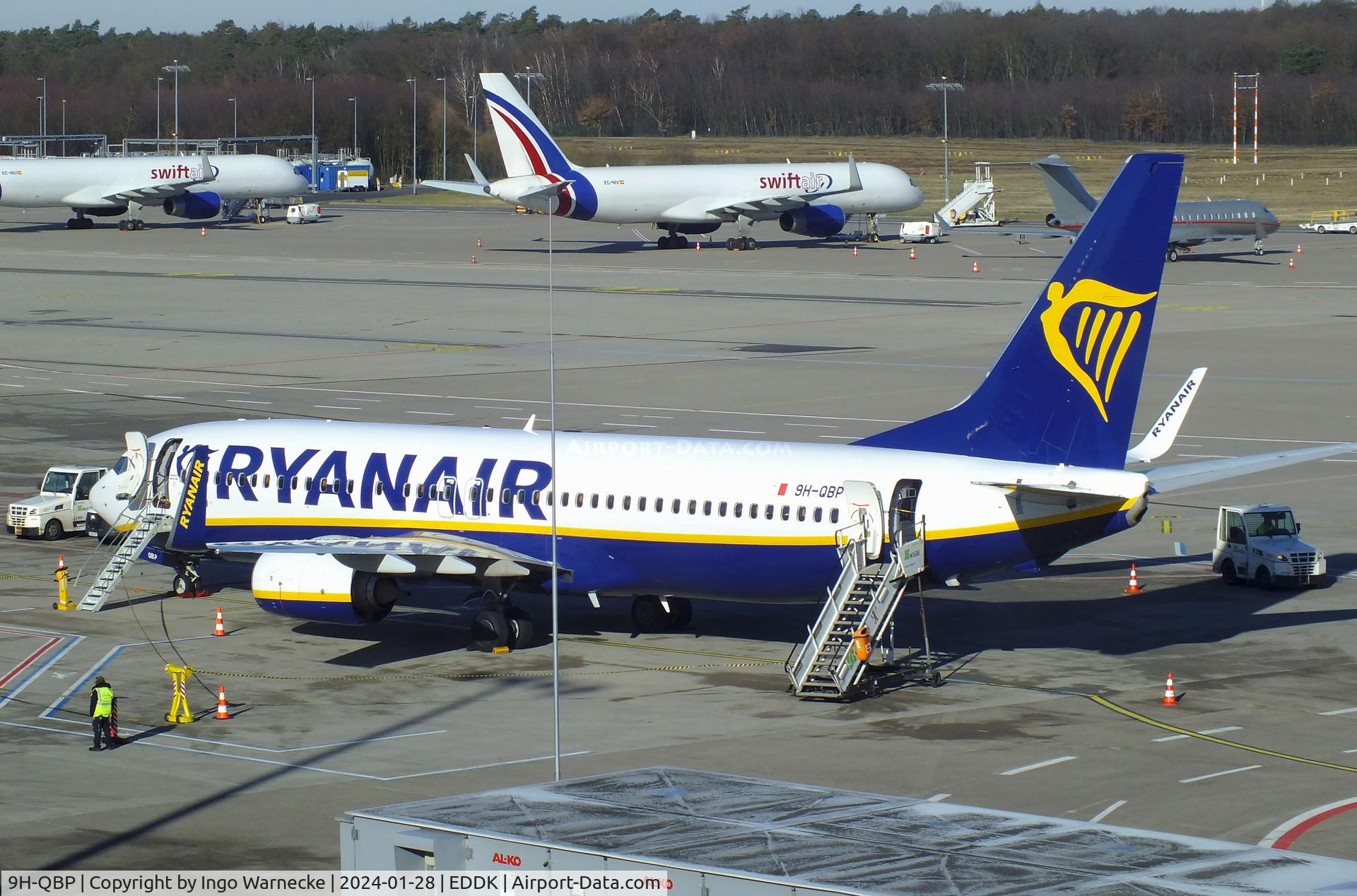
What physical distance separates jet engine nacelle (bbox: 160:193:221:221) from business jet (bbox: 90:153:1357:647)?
131 metres

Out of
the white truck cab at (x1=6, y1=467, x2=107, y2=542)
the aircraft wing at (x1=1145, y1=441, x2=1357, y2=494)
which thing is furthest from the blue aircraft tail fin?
the white truck cab at (x1=6, y1=467, x2=107, y2=542)

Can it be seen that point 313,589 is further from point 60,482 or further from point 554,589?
point 60,482

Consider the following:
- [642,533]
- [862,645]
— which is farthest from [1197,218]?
[862,645]

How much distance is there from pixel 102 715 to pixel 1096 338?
1932cm

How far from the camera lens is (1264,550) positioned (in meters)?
42.0

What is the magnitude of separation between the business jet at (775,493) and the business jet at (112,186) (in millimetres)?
128393

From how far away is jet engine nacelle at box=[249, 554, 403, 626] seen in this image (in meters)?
35.6

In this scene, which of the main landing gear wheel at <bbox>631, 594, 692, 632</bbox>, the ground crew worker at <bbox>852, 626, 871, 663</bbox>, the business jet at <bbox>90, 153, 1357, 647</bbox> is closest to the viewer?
the ground crew worker at <bbox>852, 626, 871, 663</bbox>

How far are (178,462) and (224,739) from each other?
488 inches

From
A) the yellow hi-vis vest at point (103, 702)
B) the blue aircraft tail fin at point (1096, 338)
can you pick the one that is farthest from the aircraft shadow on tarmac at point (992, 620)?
the yellow hi-vis vest at point (103, 702)

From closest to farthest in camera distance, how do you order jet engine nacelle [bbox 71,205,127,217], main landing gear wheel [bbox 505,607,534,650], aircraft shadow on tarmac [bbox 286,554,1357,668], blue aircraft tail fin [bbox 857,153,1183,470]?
1. blue aircraft tail fin [bbox 857,153,1183,470]
2. main landing gear wheel [bbox 505,607,534,650]
3. aircraft shadow on tarmac [bbox 286,554,1357,668]
4. jet engine nacelle [bbox 71,205,127,217]

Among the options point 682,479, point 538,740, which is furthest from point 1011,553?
point 538,740

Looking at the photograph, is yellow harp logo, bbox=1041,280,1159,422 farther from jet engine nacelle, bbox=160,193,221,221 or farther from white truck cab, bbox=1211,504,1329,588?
jet engine nacelle, bbox=160,193,221,221

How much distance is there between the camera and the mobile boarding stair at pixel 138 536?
40688mm
